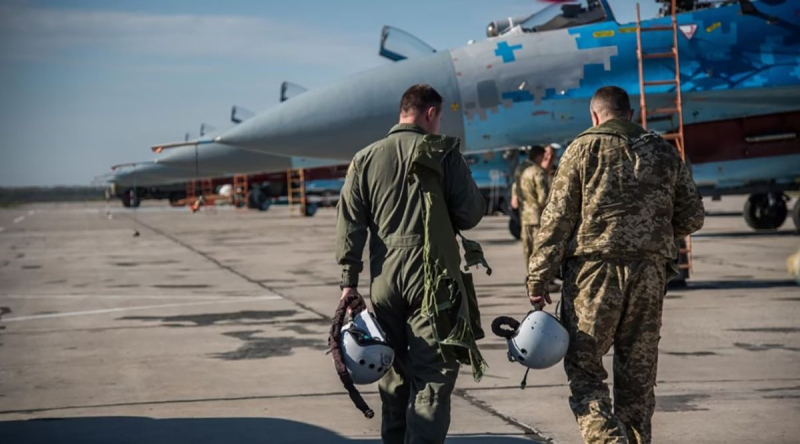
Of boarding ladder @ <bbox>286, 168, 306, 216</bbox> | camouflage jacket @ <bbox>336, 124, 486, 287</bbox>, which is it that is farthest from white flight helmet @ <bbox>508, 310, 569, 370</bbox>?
boarding ladder @ <bbox>286, 168, 306, 216</bbox>

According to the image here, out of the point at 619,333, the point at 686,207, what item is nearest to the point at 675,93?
the point at 686,207

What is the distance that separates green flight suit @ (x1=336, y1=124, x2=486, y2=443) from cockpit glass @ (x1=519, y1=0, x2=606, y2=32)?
33.6 feet

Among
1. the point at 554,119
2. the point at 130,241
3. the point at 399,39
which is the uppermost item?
the point at 399,39

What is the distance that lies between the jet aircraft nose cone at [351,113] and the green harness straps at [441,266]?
9553mm

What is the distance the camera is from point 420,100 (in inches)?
192

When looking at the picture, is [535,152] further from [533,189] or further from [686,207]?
[686,207]

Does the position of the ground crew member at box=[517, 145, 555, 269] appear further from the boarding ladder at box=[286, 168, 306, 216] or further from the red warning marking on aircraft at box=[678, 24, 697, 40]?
the boarding ladder at box=[286, 168, 306, 216]

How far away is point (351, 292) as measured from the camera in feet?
15.8

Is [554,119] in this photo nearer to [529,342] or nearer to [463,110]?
[463,110]

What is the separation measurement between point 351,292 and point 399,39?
11.6 metres

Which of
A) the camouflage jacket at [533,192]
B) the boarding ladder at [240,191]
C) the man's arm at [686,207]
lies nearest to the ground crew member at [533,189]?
the camouflage jacket at [533,192]

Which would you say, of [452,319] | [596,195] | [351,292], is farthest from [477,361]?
[596,195]

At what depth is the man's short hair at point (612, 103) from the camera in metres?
5.09

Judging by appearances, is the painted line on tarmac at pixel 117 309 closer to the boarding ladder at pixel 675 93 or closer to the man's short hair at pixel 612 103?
the boarding ladder at pixel 675 93
